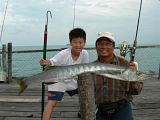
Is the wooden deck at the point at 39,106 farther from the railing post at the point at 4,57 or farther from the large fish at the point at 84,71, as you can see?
the large fish at the point at 84,71

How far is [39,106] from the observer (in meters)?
6.92

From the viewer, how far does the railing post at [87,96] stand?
3.55 m

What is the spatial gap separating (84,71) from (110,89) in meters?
0.69

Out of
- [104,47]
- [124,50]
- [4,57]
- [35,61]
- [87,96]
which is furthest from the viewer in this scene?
[35,61]

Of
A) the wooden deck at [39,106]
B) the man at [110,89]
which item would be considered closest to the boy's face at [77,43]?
the man at [110,89]

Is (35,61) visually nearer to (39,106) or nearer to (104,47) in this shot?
(39,106)

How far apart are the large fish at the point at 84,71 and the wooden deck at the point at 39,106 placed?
2.62 m

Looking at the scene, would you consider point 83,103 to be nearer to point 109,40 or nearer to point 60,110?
point 109,40

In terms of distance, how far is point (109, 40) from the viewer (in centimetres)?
390

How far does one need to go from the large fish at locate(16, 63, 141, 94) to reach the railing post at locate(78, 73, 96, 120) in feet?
0.54

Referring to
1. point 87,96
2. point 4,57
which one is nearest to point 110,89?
point 87,96

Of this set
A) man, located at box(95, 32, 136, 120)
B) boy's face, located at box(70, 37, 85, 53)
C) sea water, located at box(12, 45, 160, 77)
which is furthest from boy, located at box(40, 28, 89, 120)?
sea water, located at box(12, 45, 160, 77)

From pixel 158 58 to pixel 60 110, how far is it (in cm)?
845

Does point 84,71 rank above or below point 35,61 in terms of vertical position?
above
